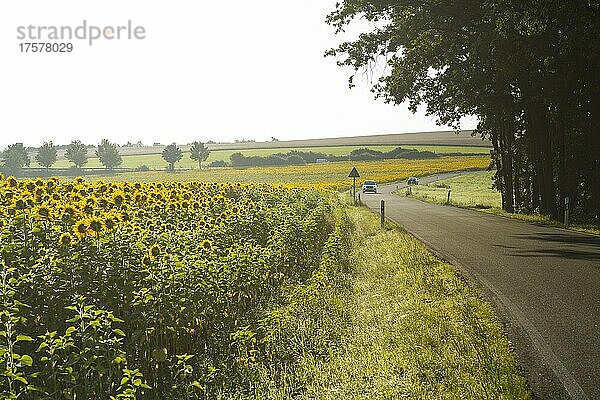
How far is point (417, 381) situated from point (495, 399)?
0.96 meters

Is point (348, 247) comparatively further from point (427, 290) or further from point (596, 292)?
point (596, 292)

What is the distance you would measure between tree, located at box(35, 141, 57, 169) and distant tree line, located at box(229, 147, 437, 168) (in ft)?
117

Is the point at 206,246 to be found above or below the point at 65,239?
below

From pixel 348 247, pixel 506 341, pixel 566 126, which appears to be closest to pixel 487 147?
pixel 566 126

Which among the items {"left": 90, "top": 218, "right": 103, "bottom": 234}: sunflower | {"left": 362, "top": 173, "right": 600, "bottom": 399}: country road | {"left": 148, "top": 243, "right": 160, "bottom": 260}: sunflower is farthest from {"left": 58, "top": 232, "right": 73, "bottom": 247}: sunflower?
{"left": 362, "top": 173, "right": 600, "bottom": 399}: country road

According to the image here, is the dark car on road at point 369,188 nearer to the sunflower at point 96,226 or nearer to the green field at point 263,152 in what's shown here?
the green field at point 263,152

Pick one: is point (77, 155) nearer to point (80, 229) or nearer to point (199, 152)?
point (199, 152)

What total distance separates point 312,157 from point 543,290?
124874 mm

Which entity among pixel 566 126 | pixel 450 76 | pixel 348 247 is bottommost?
pixel 348 247

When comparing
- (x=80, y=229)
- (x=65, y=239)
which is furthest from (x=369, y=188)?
(x=65, y=239)

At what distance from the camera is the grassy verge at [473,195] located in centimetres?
3109

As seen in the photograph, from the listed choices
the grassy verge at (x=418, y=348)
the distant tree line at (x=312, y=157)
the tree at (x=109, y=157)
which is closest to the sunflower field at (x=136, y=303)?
the grassy verge at (x=418, y=348)

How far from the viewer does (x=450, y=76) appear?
32438mm

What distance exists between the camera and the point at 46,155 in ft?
310
